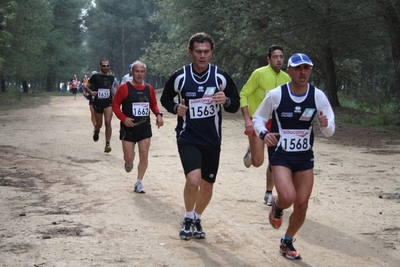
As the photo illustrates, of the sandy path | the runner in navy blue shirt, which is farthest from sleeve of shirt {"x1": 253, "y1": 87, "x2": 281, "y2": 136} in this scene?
the sandy path

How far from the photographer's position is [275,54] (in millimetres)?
8562

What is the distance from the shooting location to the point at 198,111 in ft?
21.6

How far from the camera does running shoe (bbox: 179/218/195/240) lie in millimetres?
6691

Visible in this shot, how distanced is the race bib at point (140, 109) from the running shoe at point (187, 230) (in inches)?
143

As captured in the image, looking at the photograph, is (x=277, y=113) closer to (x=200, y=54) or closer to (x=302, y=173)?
(x=302, y=173)

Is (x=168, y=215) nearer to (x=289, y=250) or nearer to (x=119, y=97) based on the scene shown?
(x=289, y=250)

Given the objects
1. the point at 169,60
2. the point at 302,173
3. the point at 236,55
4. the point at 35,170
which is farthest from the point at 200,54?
the point at 169,60

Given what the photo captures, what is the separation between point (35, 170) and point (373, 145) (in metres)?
8.91

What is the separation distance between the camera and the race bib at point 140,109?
10078mm

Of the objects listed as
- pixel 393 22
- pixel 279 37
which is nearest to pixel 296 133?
pixel 393 22

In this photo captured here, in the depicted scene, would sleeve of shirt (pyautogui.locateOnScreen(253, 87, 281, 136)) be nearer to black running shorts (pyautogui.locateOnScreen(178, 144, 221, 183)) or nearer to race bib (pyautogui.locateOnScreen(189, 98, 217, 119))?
race bib (pyautogui.locateOnScreen(189, 98, 217, 119))

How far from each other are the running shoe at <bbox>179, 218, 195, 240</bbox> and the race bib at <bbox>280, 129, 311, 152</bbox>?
1.46 meters

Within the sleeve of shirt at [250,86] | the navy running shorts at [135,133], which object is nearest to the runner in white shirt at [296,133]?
the sleeve of shirt at [250,86]

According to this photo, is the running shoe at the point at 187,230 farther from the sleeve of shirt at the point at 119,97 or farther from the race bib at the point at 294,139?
the sleeve of shirt at the point at 119,97
